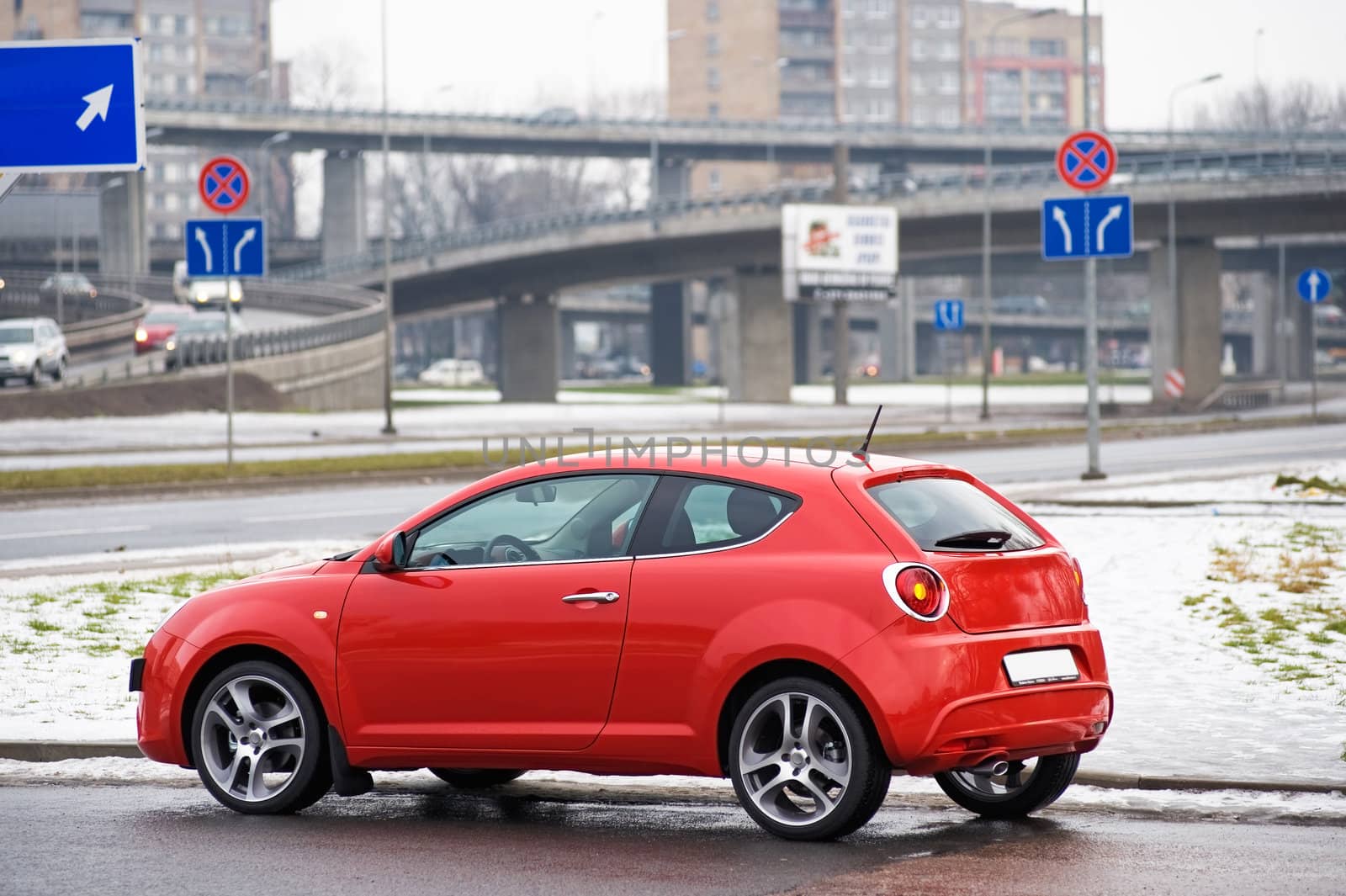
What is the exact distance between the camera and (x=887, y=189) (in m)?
73.4

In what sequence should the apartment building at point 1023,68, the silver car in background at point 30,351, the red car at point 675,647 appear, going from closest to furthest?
the red car at point 675,647
the silver car in background at point 30,351
the apartment building at point 1023,68

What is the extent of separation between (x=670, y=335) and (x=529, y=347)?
25.9 m

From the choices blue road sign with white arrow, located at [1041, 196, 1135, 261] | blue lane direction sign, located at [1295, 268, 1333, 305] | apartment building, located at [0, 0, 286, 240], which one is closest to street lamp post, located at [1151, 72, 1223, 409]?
blue lane direction sign, located at [1295, 268, 1333, 305]

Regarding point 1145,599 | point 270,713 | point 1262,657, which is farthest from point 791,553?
point 1145,599

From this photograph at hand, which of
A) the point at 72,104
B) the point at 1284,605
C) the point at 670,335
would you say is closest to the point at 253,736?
the point at 72,104

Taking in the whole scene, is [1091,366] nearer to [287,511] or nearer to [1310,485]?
[1310,485]

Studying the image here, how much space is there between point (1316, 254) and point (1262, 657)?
10097 cm

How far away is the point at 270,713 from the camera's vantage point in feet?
23.9

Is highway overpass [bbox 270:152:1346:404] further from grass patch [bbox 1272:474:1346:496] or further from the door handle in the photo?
the door handle

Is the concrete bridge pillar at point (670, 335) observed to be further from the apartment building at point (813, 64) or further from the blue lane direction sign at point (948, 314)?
the blue lane direction sign at point (948, 314)

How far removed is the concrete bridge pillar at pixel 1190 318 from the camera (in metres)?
73.0

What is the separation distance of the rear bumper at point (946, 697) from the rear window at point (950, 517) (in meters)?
0.37

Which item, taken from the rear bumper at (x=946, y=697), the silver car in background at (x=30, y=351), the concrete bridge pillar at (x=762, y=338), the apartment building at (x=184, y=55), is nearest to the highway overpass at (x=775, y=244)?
the concrete bridge pillar at (x=762, y=338)

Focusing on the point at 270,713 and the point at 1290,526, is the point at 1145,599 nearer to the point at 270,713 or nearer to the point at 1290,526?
the point at 1290,526
